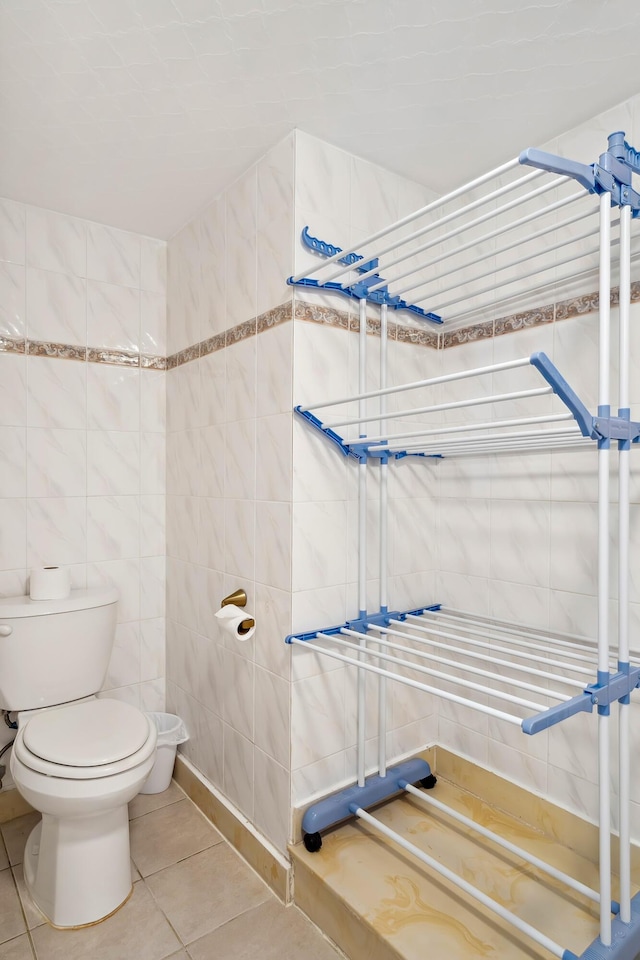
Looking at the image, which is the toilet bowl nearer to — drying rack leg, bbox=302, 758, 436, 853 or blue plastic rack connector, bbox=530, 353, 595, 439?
drying rack leg, bbox=302, 758, 436, 853

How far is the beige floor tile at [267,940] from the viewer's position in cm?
138

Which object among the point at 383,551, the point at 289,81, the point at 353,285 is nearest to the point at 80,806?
the point at 383,551

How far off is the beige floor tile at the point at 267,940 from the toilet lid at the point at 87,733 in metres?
0.51

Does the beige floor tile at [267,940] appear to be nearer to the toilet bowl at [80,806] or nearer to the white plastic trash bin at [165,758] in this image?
the toilet bowl at [80,806]

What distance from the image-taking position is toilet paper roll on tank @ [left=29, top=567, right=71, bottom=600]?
6.04 ft

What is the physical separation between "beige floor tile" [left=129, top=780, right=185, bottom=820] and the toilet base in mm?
403

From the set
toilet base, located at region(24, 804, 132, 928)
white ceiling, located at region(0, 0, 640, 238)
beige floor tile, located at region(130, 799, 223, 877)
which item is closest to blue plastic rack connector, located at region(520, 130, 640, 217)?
white ceiling, located at region(0, 0, 640, 238)

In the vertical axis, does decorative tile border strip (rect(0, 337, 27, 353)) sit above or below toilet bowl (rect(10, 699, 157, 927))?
above

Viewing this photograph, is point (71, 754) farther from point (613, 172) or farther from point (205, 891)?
point (613, 172)

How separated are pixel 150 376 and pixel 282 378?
0.87m

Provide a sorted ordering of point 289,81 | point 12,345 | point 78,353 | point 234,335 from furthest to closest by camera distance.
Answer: point 78,353 < point 12,345 < point 234,335 < point 289,81

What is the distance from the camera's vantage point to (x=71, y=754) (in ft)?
4.86

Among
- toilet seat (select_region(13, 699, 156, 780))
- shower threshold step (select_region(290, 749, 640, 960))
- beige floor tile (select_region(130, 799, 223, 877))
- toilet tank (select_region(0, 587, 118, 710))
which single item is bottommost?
beige floor tile (select_region(130, 799, 223, 877))

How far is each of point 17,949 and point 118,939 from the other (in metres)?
0.24
